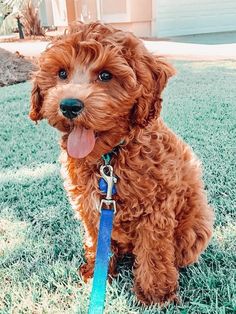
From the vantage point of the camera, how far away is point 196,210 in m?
2.47

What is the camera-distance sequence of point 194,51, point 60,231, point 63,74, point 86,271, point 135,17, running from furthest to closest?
point 135,17, point 194,51, point 60,231, point 86,271, point 63,74

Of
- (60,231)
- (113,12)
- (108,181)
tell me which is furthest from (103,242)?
(113,12)

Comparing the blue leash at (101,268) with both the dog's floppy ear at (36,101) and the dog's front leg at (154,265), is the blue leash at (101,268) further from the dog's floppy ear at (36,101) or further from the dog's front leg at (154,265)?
the dog's floppy ear at (36,101)

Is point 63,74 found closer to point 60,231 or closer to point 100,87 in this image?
point 100,87

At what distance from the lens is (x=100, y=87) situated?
79.0 inches

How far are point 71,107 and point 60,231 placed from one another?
1.41 metres

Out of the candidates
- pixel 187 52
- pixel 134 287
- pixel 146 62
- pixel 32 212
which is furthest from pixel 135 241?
pixel 187 52

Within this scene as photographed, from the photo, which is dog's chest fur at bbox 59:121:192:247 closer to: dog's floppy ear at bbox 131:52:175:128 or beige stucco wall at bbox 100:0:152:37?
dog's floppy ear at bbox 131:52:175:128

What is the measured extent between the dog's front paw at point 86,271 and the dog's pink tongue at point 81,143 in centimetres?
93

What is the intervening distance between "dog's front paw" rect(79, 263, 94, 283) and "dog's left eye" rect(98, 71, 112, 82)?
1226 millimetres

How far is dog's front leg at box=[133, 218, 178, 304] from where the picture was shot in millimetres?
2246

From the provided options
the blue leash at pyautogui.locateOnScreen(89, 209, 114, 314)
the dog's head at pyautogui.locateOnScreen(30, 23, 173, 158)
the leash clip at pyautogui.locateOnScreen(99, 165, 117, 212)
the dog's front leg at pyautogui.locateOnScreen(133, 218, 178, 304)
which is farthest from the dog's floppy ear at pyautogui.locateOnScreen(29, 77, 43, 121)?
the dog's front leg at pyautogui.locateOnScreen(133, 218, 178, 304)

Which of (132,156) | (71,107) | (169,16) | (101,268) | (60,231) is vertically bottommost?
(169,16)

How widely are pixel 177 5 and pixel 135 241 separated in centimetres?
1618
